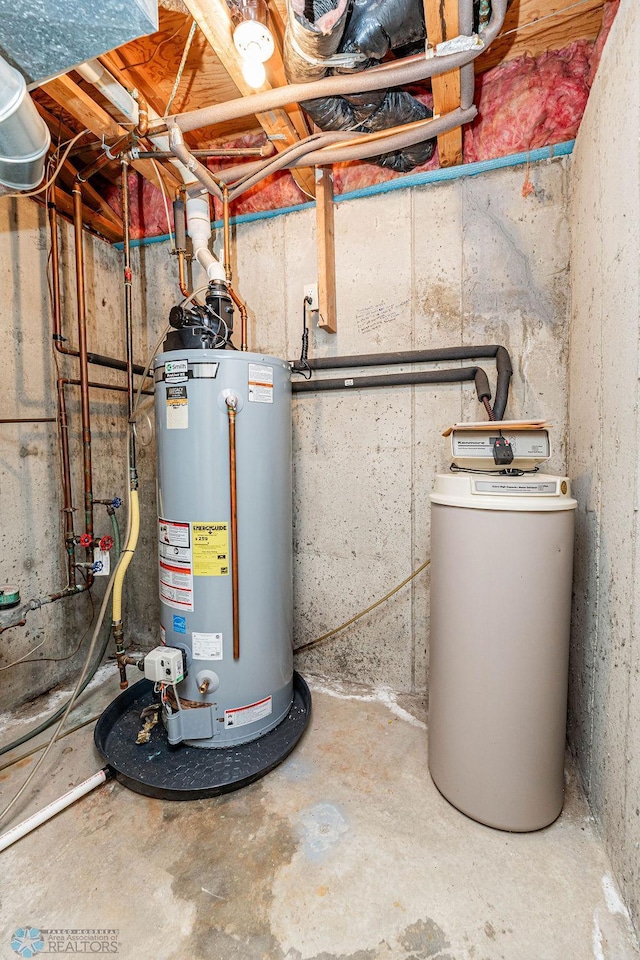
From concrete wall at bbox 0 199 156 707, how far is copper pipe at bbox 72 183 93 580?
0.13 metres

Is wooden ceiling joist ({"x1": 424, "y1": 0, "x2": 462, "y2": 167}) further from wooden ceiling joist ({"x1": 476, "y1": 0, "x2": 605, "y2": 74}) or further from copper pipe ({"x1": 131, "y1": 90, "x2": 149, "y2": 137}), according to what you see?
copper pipe ({"x1": 131, "y1": 90, "x2": 149, "y2": 137})

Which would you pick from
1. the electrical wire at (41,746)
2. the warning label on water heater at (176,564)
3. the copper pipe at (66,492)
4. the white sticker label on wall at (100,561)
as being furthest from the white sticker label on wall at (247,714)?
the copper pipe at (66,492)

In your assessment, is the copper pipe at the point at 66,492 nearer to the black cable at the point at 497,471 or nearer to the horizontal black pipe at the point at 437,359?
the horizontal black pipe at the point at 437,359

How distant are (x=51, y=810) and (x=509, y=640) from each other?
133 cm

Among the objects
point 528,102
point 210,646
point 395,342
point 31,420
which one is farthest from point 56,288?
point 528,102

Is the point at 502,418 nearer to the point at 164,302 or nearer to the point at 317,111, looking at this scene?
the point at 317,111

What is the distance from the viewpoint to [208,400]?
4.08 ft

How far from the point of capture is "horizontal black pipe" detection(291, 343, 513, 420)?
1.43m

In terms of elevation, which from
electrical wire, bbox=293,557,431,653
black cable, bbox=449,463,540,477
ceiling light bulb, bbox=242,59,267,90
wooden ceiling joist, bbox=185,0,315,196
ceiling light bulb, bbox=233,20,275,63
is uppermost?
wooden ceiling joist, bbox=185,0,315,196

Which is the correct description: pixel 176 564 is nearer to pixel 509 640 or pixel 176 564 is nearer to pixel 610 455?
pixel 509 640

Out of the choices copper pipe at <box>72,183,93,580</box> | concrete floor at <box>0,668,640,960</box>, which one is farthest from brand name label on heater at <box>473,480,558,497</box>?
copper pipe at <box>72,183,93,580</box>

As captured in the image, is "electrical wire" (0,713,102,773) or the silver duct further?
"electrical wire" (0,713,102,773)

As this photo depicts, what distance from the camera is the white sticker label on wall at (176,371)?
125cm

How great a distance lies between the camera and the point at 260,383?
4.28 feet
